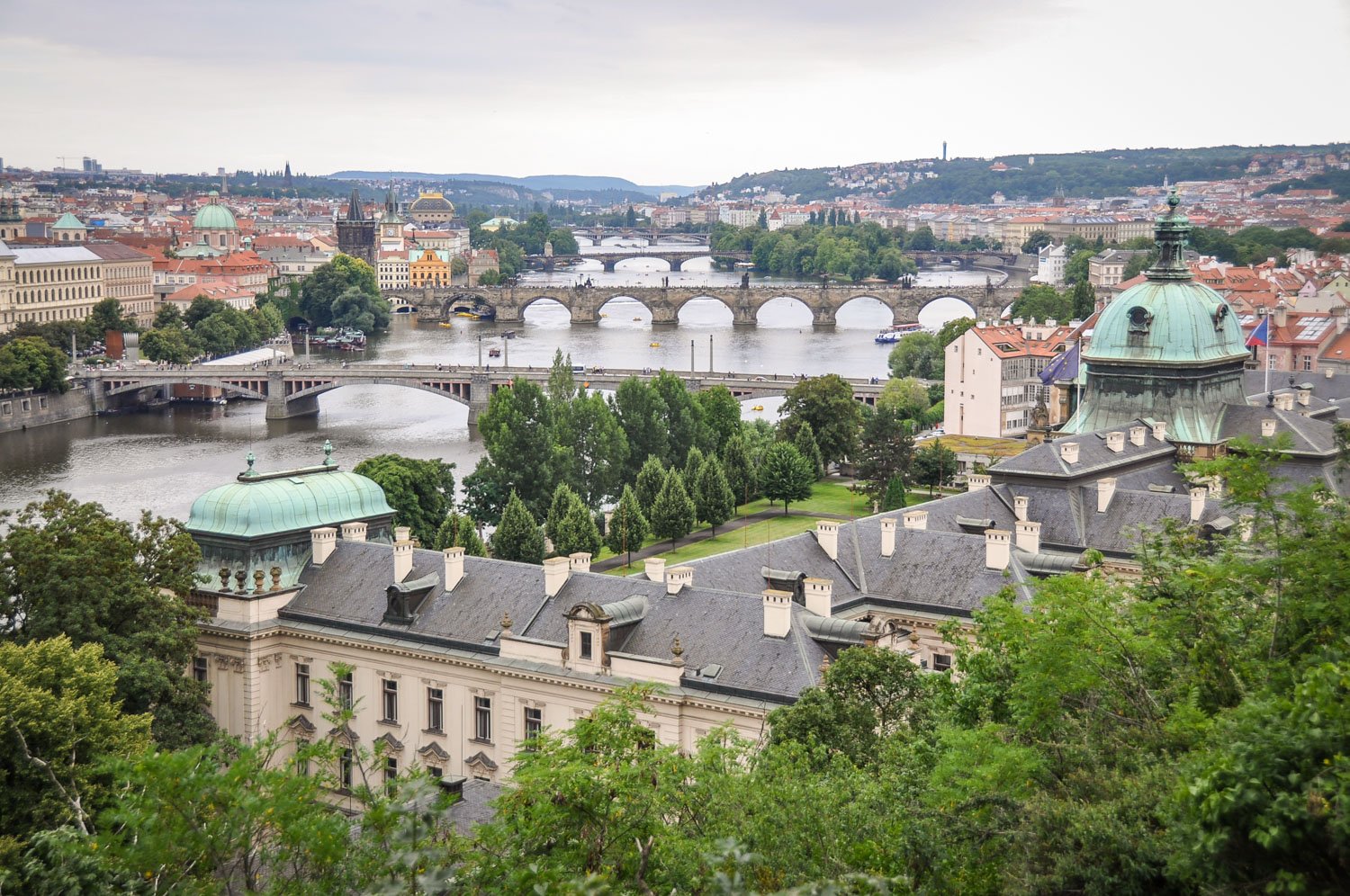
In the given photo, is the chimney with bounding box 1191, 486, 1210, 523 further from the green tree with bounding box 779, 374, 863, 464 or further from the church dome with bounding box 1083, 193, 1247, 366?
the green tree with bounding box 779, 374, 863, 464

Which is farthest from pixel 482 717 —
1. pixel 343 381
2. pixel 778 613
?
pixel 343 381

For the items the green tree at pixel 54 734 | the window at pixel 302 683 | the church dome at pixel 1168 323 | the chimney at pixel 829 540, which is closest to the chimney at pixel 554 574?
the window at pixel 302 683

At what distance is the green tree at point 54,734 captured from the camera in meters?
28.1

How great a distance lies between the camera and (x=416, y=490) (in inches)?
2687

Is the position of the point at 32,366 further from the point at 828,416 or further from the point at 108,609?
the point at 108,609

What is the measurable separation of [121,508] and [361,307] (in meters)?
99.1

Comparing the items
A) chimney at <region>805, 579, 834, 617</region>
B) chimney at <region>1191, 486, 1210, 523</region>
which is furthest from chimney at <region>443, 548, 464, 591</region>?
chimney at <region>1191, 486, 1210, 523</region>

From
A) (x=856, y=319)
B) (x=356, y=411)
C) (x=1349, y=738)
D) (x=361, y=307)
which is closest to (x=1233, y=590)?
(x=1349, y=738)

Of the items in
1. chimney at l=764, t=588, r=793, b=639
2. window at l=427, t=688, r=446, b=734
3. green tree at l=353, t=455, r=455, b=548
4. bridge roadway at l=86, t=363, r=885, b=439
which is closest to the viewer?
chimney at l=764, t=588, r=793, b=639

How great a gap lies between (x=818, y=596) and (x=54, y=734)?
636 inches

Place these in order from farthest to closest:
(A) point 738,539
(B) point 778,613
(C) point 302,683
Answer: (A) point 738,539 < (C) point 302,683 < (B) point 778,613

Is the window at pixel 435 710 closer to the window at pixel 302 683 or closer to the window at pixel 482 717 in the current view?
the window at pixel 482 717

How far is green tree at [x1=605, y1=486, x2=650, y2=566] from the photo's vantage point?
215 feet

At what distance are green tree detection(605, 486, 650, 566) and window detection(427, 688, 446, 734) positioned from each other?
26.8m
